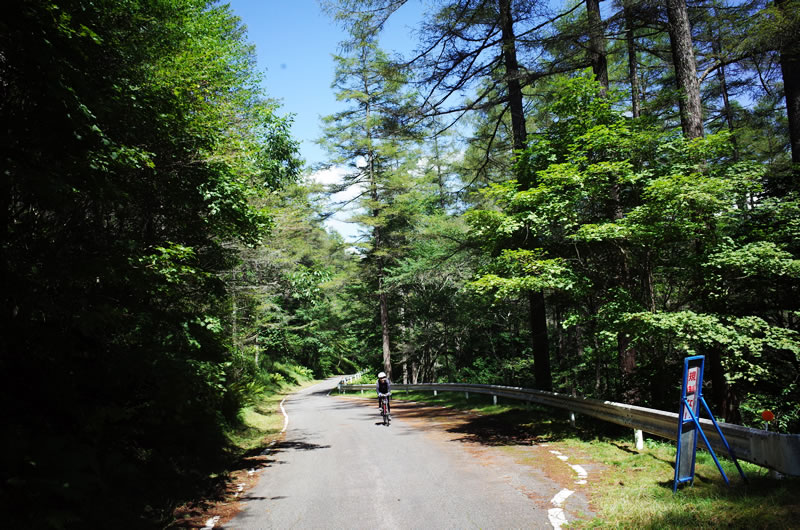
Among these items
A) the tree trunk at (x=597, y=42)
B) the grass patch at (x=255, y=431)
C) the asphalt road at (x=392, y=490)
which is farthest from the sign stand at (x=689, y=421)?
the grass patch at (x=255, y=431)


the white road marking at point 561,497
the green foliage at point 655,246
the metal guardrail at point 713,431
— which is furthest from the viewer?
the green foliage at point 655,246

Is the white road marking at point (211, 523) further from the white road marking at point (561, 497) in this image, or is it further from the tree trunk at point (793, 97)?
the tree trunk at point (793, 97)

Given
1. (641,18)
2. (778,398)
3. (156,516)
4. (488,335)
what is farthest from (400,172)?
(156,516)

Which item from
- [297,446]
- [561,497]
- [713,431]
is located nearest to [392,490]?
A: [561,497]

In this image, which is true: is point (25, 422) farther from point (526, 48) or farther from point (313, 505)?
point (526, 48)

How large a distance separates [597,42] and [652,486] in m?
9.67

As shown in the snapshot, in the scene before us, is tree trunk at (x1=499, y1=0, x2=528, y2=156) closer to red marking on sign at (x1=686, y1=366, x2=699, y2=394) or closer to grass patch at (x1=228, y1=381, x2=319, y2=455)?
red marking on sign at (x1=686, y1=366, x2=699, y2=394)

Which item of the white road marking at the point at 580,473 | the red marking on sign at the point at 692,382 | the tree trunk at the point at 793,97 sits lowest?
the white road marking at the point at 580,473

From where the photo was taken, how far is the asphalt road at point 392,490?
4969 millimetres

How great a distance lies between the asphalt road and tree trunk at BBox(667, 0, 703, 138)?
765 centimetres

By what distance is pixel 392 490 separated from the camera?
617 cm

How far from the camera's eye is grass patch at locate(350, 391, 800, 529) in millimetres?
4059

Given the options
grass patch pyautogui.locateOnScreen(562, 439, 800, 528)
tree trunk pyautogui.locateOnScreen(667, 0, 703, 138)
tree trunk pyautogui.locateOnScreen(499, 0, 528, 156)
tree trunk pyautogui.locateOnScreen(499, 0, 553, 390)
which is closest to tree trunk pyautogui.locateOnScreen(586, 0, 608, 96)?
tree trunk pyautogui.locateOnScreen(667, 0, 703, 138)

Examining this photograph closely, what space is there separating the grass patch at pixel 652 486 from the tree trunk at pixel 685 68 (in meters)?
6.29
